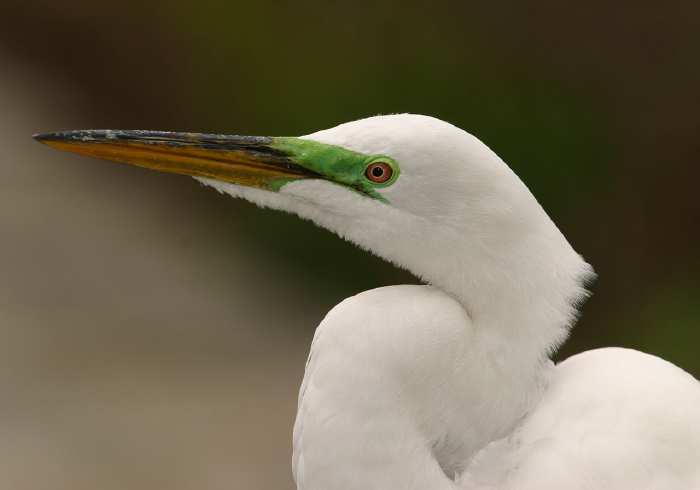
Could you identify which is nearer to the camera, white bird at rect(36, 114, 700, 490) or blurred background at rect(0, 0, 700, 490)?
white bird at rect(36, 114, 700, 490)

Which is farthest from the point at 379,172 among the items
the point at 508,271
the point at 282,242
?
the point at 282,242

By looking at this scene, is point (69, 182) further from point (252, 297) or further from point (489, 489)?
point (489, 489)

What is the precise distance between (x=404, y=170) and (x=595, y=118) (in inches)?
112

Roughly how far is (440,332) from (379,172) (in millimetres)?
245

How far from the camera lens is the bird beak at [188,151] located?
124cm

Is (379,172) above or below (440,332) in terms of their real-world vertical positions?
above

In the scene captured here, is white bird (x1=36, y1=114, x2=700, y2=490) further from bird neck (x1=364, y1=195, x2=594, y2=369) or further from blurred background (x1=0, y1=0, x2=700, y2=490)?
blurred background (x1=0, y1=0, x2=700, y2=490)

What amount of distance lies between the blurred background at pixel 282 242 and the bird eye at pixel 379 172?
7.77 feet

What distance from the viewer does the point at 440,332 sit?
1147 millimetres

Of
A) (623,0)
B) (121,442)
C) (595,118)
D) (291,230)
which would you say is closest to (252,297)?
(291,230)

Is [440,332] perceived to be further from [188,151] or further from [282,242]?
[282,242]

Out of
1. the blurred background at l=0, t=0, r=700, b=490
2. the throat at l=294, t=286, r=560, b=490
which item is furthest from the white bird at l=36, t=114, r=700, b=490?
the blurred background at l=0, t=0, r=700, b=490

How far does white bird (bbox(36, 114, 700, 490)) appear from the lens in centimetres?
114

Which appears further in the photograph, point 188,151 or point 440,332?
point 188,151
